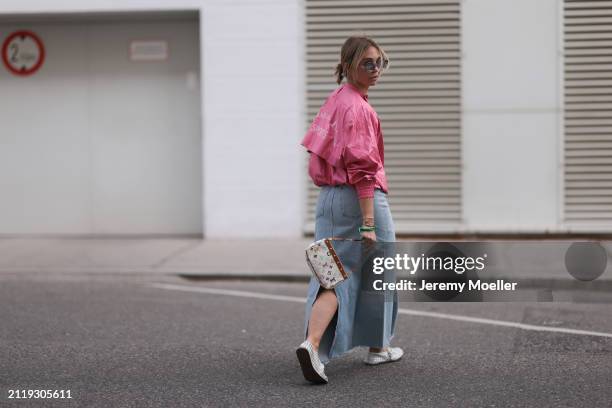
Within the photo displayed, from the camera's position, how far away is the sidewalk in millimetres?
9961

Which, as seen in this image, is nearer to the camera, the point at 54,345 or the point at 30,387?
the point at 30,387

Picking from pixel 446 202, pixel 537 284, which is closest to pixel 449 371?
pixel 537 284

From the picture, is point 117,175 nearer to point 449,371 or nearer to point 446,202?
point 446,202

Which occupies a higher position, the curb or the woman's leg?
the woman's leg

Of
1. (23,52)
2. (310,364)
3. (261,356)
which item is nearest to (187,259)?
(23,52)

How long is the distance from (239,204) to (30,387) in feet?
24.8

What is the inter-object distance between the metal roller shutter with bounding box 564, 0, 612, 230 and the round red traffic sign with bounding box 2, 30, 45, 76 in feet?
24.0

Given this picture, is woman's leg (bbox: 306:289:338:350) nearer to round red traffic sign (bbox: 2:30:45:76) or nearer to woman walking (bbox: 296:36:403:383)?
woman walking (bbox: 296:36:403:383)

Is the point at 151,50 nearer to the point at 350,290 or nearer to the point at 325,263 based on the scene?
the point at 350,290

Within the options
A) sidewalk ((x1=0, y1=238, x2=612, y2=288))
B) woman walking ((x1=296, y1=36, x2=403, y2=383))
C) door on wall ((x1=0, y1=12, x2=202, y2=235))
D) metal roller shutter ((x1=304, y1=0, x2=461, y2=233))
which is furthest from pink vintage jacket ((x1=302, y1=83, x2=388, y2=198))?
door on wall ((x1=0, y1=12, x2=202, y2=235))

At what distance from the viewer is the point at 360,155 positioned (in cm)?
523

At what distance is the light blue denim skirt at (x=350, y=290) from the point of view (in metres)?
5.46

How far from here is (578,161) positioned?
1245 centimetres

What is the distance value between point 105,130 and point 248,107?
2164mm
